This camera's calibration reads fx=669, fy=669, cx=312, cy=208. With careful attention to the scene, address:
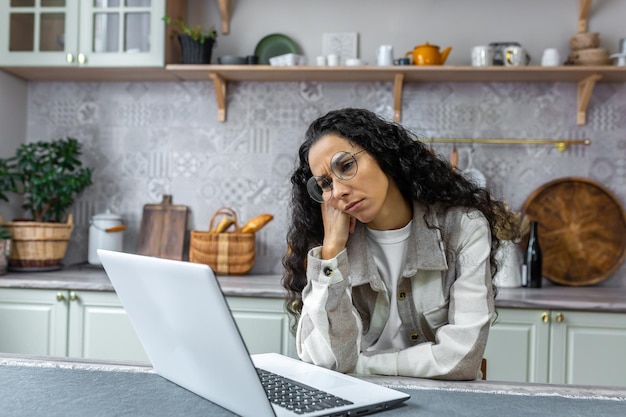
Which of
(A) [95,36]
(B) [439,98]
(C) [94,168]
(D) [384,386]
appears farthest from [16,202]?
(D) [384,386]

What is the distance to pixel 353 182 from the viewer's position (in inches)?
60.0

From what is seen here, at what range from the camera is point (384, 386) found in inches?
45.1

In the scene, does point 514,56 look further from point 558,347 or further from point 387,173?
point 387,173

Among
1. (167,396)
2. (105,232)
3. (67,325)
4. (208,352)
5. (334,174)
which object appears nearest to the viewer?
(208,352)

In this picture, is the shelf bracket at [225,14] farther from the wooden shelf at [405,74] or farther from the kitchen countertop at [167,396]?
the kitchen countertop at [167,396]

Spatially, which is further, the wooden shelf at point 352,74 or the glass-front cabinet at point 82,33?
the glass-front cabinet at point 82,33

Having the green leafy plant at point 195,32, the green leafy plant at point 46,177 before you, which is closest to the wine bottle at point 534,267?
the green leafy plant at point 195,32

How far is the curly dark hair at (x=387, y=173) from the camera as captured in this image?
1578 millimetres

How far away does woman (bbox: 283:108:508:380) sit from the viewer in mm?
1478

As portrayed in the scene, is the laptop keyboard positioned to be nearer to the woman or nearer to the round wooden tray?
the woman

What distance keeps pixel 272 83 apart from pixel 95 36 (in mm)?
812

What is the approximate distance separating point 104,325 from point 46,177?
0.76 metres

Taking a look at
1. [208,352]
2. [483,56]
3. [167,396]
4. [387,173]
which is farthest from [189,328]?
[483,56]

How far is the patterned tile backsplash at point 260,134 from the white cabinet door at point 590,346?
0.59 meters
